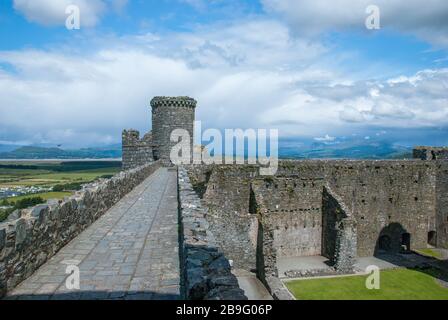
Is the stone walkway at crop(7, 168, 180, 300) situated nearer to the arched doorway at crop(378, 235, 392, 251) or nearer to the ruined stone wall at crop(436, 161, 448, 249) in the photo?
the arched doorway at crop(378, 235, 392, 251)

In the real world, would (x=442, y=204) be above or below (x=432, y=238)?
above

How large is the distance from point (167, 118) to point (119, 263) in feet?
85.0

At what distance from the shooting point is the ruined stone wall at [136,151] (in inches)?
1266

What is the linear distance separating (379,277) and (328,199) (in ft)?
19.2

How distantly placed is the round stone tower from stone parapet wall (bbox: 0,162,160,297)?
21.5 metres

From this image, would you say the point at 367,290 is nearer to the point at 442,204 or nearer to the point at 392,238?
the point at 392,238

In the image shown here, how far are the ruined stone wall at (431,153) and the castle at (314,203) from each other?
0.07m

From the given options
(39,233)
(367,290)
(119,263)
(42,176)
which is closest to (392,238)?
(367,290)

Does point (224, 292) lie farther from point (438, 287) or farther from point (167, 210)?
point (438, 287)

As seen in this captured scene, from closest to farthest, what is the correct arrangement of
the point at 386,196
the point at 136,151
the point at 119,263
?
1. the point at 119,263
2. the point at 386,196
3. the point at 136,151

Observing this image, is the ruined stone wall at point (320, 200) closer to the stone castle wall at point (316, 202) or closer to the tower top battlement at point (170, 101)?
the stone castle wall at point (316, 202)

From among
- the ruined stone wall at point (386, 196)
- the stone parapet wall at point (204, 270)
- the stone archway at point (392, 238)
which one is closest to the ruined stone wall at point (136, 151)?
the ruined stone wall at point (386, 196)

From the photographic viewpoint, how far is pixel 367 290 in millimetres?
18734

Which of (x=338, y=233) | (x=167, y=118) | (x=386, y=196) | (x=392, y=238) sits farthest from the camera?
(x=167, y=118)
